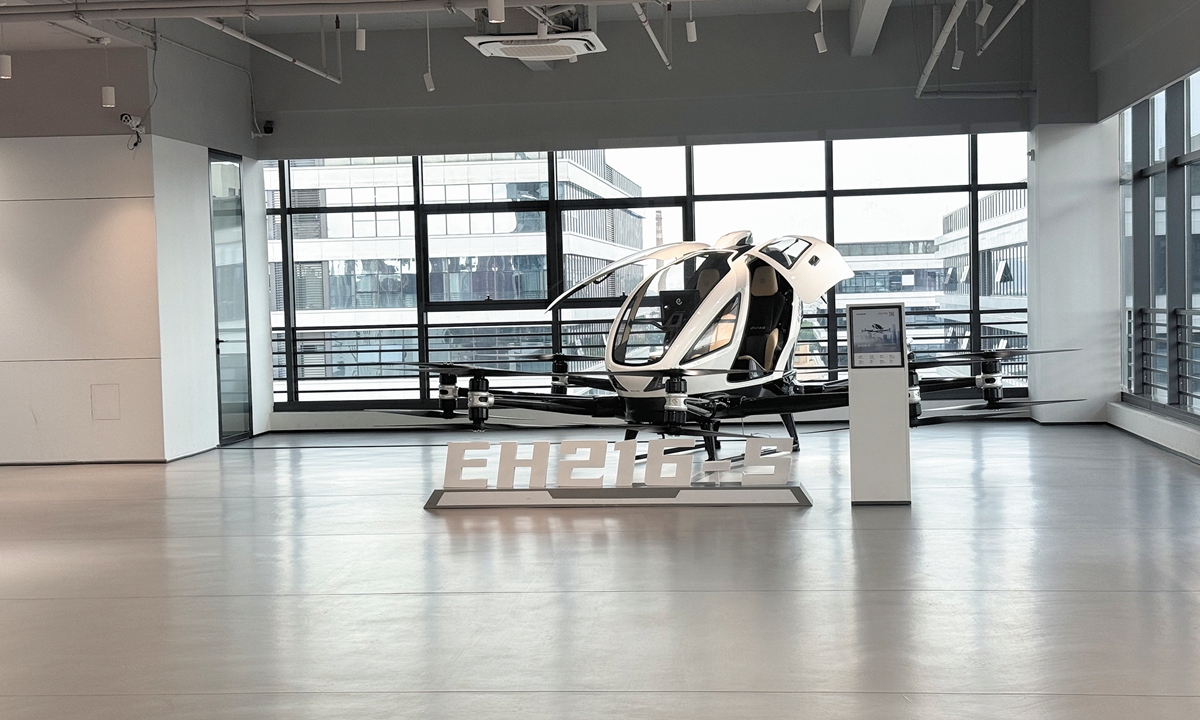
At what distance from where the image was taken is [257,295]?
38.1 ft

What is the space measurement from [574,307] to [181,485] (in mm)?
4636

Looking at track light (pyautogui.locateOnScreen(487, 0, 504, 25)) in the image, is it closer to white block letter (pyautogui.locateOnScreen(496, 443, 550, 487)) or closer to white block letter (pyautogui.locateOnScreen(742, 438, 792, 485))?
white block letter (pyautogui.locateOnScreen(496, 443, 550, 487))

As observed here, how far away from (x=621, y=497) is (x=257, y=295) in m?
6.01

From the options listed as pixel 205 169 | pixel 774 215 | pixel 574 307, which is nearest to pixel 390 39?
pixel 205 169

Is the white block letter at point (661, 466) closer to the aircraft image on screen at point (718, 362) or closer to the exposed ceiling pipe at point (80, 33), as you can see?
the aircraft image on screen at point (718, 362)

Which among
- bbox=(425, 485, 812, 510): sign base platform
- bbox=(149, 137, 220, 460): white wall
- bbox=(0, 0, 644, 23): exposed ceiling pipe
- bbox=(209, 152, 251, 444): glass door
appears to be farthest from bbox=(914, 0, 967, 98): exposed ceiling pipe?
bbox=(209, 152, 251, 444): glass door

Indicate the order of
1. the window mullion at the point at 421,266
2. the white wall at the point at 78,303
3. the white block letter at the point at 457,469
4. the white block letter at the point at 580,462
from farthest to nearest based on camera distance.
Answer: the window mullion at the point at 421,266
the white wall at the point at 78,303
the white block letter at the point at 457,469
the white block letter at the point at 580,462

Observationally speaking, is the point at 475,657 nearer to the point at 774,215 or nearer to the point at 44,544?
the point at 44,544

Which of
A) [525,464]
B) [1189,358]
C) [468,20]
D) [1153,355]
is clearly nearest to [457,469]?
[525,464]

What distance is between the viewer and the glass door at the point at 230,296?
1081 centimetres

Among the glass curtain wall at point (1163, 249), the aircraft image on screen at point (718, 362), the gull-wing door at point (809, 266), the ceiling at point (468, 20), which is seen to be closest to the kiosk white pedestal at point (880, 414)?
the aircraft image on screen at point (718, 362)

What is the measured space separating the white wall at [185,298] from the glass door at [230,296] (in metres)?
0.21

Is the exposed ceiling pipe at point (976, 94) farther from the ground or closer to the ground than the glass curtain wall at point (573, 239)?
farther from the ground

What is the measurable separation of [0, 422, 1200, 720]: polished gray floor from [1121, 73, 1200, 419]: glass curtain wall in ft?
5.35
